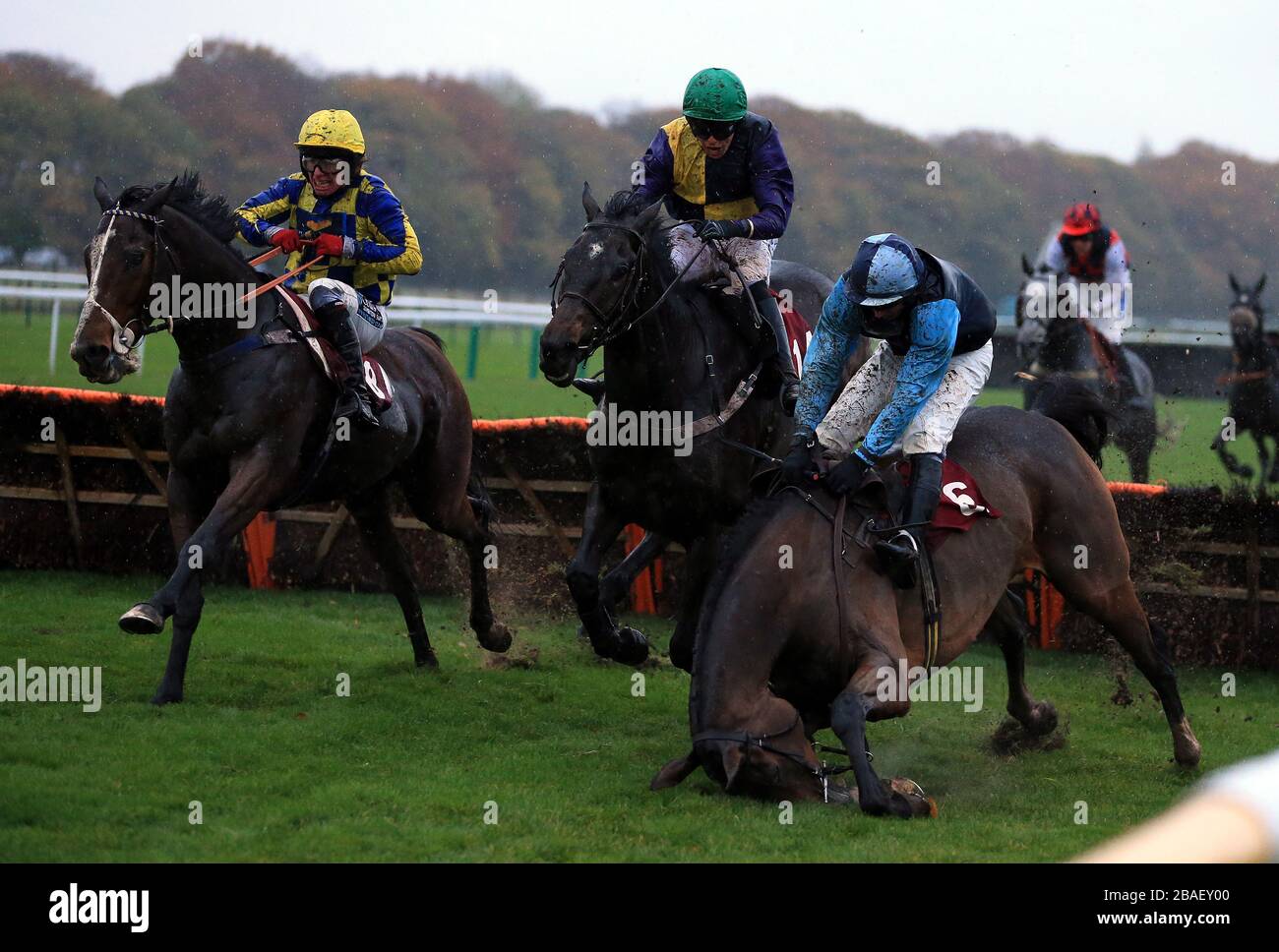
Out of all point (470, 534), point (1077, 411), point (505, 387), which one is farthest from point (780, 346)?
point (505, 387)

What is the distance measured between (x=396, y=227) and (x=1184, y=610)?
542 cm

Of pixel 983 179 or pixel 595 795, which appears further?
pixel 983 179

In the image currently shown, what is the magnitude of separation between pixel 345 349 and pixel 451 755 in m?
2.40

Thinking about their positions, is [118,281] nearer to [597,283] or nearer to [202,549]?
[202,549]

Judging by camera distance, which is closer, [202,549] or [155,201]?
[202,549]

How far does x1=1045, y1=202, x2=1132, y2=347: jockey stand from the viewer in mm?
13336

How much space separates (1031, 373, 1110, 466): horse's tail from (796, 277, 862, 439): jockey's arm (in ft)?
3.93

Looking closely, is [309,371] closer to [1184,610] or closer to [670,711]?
[670,711]

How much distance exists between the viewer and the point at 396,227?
8.25 meters

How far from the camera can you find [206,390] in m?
7.30

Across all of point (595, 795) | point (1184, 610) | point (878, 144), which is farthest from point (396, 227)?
point (878, 144)
